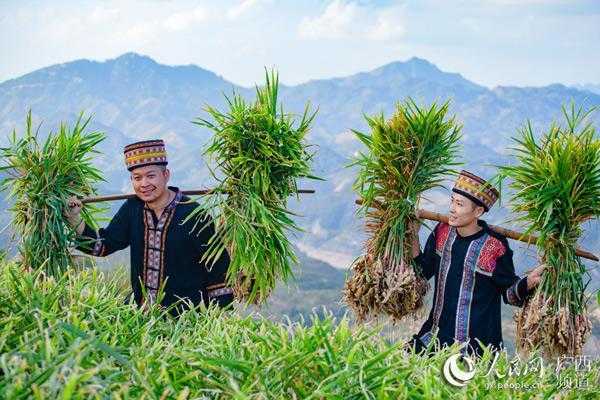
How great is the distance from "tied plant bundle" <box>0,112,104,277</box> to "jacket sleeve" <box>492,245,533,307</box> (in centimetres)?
312

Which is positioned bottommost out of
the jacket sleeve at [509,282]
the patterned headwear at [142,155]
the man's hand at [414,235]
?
the jacket sleeve at [509,282]

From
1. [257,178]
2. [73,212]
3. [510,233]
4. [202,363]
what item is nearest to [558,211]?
[510,233]

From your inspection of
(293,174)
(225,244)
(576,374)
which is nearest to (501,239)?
(293,174)

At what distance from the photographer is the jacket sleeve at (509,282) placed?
512 cm

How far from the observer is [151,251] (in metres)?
5.60

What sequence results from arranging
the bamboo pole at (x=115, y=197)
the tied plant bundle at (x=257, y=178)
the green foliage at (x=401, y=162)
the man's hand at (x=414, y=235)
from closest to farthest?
the tied plant bundle at (x=257, y=178), the bamboo pole at (x=115, y=197), the green foliage at (x=401, y=162), the man's hand at (x=414, y=235)

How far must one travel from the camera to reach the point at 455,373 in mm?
1754

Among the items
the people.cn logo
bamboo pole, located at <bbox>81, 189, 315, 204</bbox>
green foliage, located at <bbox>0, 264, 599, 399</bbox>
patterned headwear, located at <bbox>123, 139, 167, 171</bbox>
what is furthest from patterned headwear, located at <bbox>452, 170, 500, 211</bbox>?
the people.cn logo

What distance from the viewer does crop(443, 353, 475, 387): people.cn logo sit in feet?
5.57

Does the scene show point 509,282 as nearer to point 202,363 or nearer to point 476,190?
point 476,190

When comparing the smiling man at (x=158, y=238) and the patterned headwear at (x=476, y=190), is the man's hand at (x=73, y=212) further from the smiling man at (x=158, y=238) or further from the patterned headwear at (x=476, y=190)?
the patterned headwear at (x=476, y=190)

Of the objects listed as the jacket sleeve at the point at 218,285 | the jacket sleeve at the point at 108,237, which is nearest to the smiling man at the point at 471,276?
the jacket sleeve at the point at 218,285

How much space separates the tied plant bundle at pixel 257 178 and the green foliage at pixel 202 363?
99.9 inches

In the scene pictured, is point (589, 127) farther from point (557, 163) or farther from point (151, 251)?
point (151, 251)
